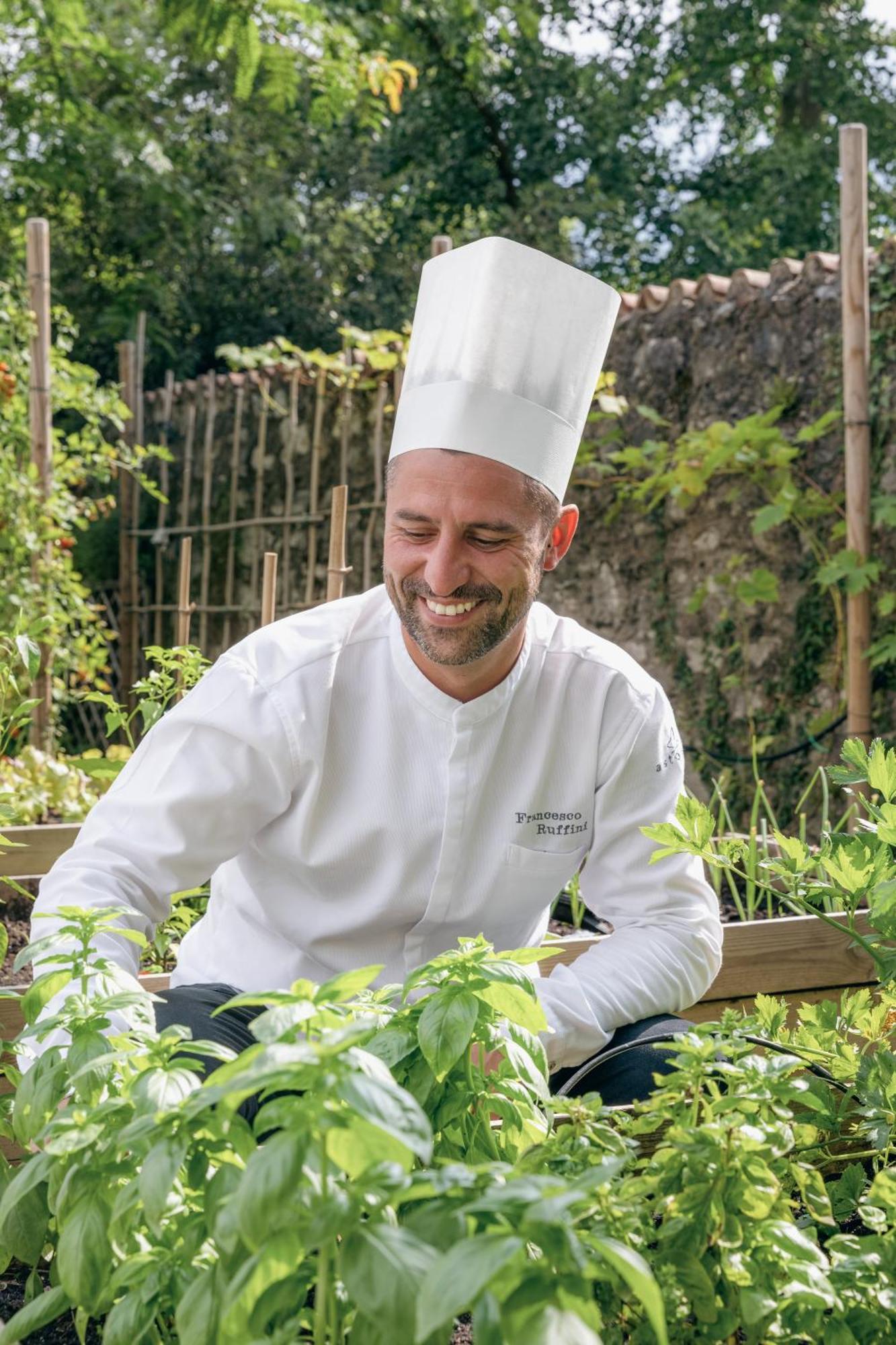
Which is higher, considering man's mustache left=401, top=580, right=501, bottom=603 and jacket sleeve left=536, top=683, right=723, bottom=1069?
man's mustache left=401, top=580, right=501, bottom=603

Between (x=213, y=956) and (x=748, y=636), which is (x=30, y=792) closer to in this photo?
(x=213, y=956)

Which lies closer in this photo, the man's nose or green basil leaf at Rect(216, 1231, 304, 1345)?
green basil leaf at Rect(216, 1231, 304, 1345)

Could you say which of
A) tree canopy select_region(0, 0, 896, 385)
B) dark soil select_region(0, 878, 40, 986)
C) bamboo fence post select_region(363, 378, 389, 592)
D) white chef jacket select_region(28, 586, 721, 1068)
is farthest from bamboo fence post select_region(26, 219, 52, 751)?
white chef jacket select_region(28, 586, 721, 1068)

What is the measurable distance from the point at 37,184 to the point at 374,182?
2.92 m

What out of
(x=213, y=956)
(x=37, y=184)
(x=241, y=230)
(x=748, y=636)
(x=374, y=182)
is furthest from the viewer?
(x=374, y=182)

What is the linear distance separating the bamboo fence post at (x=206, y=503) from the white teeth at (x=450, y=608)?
507 cm

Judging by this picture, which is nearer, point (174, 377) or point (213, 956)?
point (213, 956)

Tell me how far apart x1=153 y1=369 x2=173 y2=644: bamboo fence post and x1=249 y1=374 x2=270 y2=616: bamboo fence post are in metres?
0.69

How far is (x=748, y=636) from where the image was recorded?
4.76 m

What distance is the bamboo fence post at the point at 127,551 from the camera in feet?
24.4

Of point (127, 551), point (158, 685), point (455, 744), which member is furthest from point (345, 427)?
Answer: point (455, 744)

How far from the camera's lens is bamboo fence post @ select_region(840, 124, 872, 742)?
3910mm

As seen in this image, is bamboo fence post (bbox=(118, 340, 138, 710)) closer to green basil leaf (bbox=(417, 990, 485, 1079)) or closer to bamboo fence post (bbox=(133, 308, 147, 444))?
bamboo fence post (bbox=(133, 308, 147, 444))

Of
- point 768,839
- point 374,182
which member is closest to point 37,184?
point 374,182
